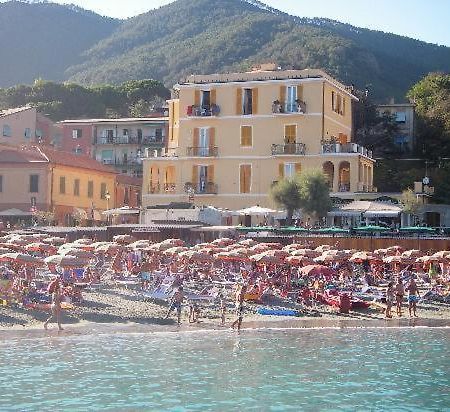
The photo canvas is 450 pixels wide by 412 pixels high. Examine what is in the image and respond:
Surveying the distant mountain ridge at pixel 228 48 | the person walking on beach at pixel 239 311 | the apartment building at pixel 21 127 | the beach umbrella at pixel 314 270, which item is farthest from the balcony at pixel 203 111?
the distant mountain ridge at pixel 228 48

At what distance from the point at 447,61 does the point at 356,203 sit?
112069 millimetres

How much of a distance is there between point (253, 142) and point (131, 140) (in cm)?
2857

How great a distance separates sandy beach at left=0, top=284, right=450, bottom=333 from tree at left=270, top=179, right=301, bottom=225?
1727 centimetres

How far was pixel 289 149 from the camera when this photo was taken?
58.1 metres

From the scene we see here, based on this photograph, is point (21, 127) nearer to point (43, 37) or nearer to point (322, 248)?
point (322, 248)

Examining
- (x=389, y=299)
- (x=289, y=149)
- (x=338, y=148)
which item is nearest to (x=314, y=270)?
(x=389, y=299)

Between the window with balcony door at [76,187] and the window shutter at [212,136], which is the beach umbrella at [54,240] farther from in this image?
the window with balcony door at [76,187]

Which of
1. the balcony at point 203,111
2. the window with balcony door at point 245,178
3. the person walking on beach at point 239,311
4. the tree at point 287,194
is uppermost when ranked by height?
the balcony at point 203,111

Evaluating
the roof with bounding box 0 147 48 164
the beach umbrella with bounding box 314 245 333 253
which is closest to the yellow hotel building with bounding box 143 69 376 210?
the roof with bounding box 0 147 48 164

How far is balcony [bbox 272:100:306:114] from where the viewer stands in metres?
57.5

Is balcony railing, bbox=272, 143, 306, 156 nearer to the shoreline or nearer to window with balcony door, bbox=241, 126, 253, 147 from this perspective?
window with balcony door, bbox=241, 126, 253, 147

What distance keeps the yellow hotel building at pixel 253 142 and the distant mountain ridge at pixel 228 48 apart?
45.5 meters

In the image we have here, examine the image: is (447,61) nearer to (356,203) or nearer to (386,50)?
(386,50)

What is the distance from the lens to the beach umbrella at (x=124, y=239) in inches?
1815
